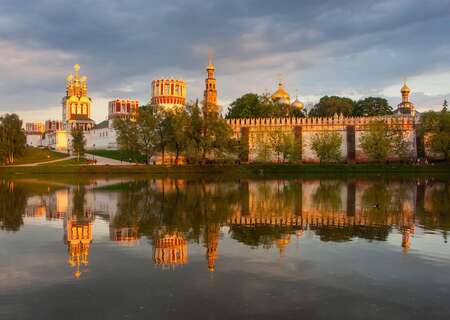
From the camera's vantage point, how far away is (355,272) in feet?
31.1

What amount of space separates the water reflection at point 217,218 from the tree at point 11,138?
37.4 m

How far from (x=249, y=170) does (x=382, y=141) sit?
15098mm

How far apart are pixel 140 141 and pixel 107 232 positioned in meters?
44.2

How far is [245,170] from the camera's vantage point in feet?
174

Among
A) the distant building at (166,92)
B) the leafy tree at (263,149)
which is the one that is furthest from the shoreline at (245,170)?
the distant building at (166,92)

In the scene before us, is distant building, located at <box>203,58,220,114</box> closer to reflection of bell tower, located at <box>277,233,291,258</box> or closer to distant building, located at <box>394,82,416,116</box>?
distant building, located at <box>394,82,416,116</box>

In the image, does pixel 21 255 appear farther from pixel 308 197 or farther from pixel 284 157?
pixel 284 157

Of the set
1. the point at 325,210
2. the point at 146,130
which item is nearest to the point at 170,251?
the point at 325,210

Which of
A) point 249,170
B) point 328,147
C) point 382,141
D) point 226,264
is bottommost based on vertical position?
point 226,264

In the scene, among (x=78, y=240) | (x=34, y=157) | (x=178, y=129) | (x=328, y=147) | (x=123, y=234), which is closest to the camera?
(x=78, y=240)

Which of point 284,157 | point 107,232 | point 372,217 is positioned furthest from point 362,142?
point 107,232

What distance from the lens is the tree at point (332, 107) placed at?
3278 inches

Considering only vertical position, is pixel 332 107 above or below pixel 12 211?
above

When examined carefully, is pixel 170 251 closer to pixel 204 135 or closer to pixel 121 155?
pixel 204 135
